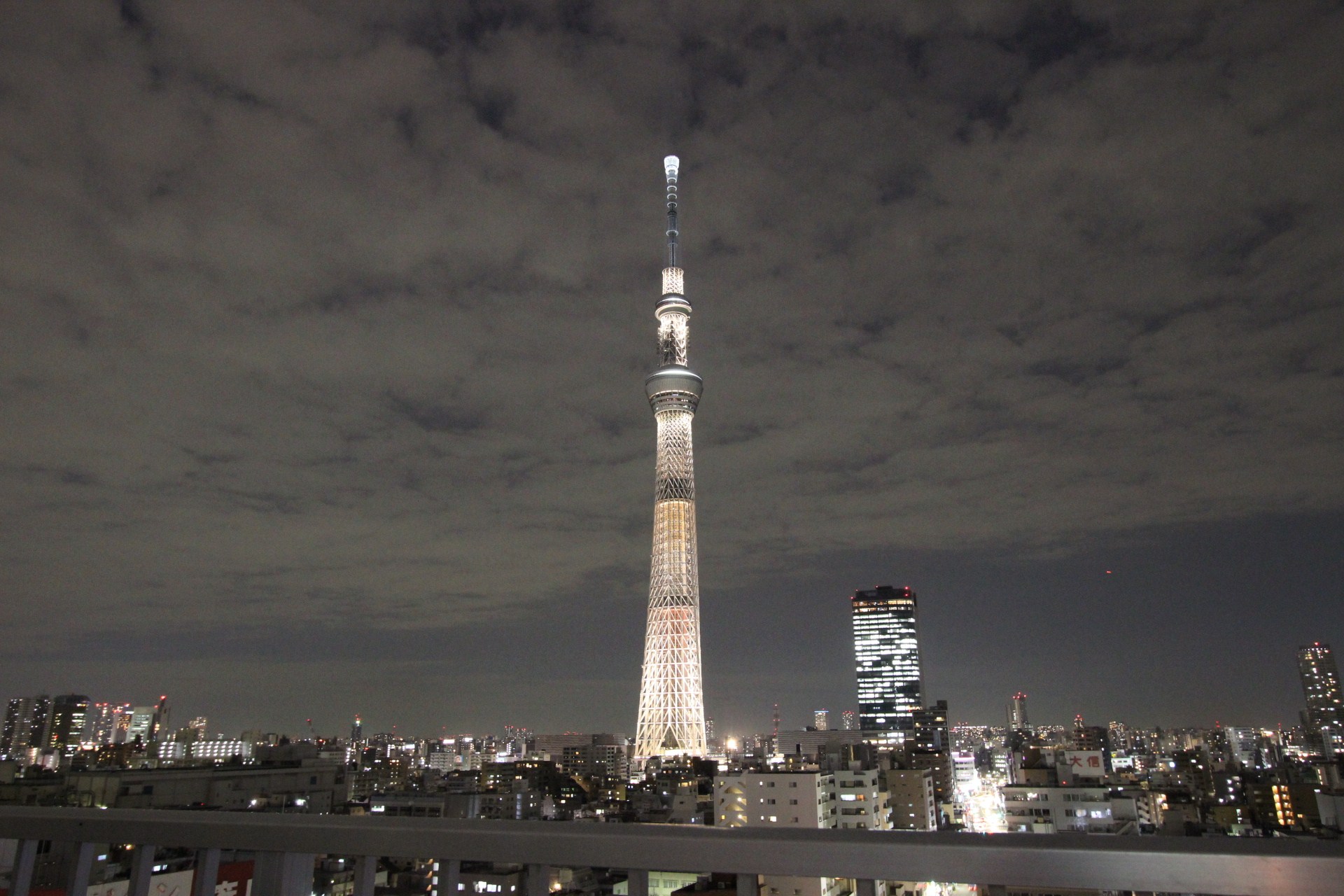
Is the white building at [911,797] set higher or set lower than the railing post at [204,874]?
lower

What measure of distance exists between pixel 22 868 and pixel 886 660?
109816 mm

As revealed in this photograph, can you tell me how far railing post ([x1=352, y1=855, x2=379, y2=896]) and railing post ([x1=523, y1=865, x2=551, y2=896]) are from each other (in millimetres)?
443

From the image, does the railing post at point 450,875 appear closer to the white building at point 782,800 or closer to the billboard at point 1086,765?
the white building at point 782,800

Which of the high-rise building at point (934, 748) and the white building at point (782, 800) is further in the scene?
the high-rise building at point (934, 748)

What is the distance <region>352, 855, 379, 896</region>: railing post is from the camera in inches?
87.1

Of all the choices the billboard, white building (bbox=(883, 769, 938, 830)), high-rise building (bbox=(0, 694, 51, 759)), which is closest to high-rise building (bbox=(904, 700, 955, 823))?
white building (bbox=(883, 769, 938, 830))

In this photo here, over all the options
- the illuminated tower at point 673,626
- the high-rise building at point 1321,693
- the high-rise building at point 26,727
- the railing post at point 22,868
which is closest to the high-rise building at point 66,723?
the high-rise building at point 26,727

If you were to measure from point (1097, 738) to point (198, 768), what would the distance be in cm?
7437

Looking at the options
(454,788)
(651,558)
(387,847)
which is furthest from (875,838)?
(651,558)

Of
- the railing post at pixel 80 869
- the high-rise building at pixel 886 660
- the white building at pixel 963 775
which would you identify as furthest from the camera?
the high-rise building at pixel 886 660

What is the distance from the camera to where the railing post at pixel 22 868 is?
8.23 ft

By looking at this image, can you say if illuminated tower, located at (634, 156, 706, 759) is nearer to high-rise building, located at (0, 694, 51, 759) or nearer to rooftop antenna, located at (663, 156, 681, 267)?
rooftop antenna, located at (663, 156, 681, 267)

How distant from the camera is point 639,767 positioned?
48625 millimetres

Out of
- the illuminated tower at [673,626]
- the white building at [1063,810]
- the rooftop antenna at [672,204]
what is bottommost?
the white building at [1063,810]
